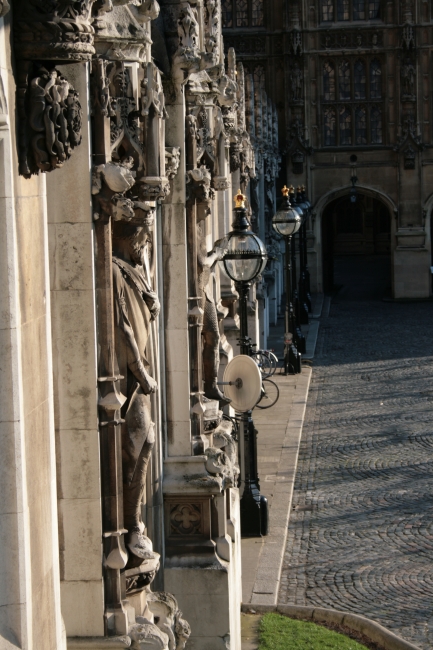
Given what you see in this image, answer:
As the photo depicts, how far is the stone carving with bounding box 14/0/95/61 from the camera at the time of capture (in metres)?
5.65

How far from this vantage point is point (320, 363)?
29.8 metres

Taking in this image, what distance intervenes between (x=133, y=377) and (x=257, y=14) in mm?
38892

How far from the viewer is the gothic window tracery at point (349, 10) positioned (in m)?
45.0

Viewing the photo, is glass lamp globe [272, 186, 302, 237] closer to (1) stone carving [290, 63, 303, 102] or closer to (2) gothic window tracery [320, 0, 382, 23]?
(1) stone carving [290, 63, 303, 102]

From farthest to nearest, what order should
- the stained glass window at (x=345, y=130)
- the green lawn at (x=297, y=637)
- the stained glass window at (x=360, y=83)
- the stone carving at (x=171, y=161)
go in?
the stained glass window at (x=345, y=130), the stained glass window at (x=360, y=83), the green lawn at (x=297, y=637), the stone carving at (x=171, y=161)

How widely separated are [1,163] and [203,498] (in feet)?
19.5

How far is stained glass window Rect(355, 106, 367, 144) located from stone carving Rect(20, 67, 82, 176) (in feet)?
132

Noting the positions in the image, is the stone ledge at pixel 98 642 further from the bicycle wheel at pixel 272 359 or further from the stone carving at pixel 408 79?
the stone carving at pixel 408 79

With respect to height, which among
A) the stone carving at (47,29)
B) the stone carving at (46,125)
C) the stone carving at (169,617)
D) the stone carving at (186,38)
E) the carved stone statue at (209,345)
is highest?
the stone carving at (186,38)

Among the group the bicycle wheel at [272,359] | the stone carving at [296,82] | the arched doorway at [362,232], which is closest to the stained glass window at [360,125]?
the stone carving at [296,82]

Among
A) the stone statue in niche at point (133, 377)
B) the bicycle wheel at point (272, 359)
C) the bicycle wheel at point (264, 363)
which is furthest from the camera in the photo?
the bicycle wheel at point (272, 359)

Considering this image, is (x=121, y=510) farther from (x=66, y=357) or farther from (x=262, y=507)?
(x=262, y=507)

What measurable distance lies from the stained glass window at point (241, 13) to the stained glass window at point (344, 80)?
339 cm

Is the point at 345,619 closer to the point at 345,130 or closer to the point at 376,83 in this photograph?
the point at 345,130
